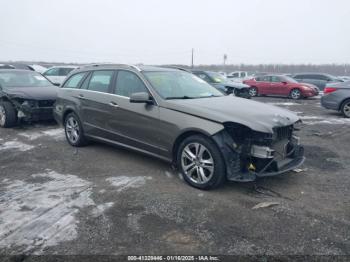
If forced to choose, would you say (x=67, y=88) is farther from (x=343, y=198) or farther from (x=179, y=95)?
(x=343, y=198)

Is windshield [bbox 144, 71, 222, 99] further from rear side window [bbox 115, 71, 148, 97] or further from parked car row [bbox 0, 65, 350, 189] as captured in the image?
rear side window [bbox 115, 71, 148, 97]

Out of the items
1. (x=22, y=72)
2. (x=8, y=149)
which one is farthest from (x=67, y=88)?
(x=22, y=72)

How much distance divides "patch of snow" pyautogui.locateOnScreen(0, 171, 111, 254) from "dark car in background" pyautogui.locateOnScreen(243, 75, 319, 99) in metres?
16.5

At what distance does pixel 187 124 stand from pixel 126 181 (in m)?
1.25

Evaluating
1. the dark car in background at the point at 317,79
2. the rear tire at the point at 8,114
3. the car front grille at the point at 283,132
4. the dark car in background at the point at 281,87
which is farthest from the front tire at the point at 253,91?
the car front grille at the point at 283,132

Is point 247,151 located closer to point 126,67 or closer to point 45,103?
point 126,67

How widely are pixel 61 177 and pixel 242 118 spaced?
2.84 m

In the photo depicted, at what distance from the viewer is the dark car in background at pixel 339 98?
11227 millimetres

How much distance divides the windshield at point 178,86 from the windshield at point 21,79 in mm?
5498

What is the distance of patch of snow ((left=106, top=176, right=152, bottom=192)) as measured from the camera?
185 inches

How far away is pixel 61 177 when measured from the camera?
5.09m

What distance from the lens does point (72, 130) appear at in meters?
6.85

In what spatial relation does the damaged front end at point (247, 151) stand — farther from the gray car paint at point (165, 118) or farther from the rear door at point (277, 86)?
the rear door at point (277, 86)

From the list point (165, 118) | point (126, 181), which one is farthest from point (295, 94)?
point (126, 181)
